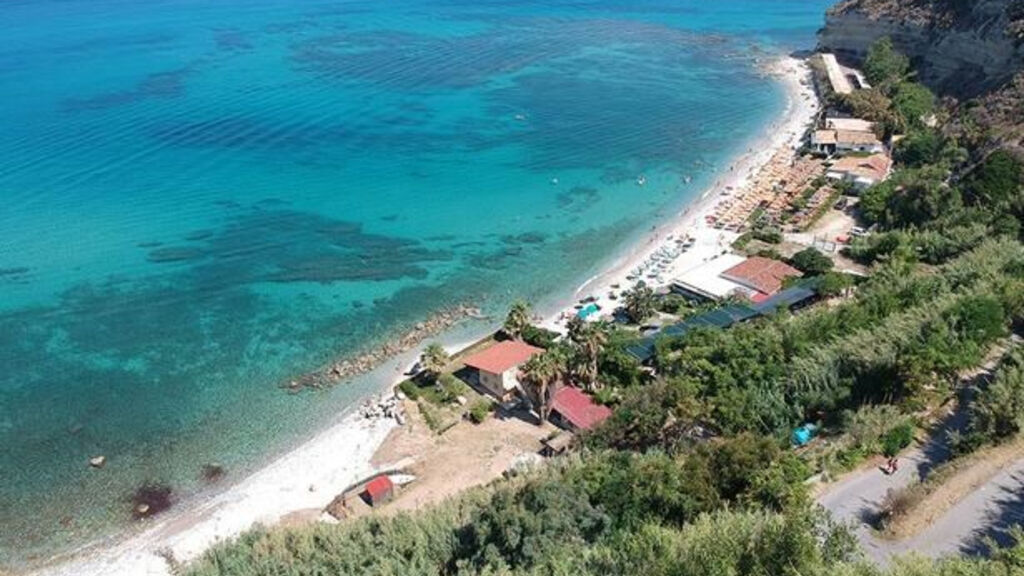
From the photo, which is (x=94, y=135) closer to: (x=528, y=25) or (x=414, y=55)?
(x=414, y=55)

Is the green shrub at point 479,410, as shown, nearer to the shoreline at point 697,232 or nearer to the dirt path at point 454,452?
the dirt path at point 454,452

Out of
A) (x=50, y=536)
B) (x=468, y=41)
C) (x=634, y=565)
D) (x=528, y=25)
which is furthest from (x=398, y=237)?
(x=528, y=25)

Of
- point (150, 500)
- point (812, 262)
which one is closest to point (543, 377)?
point (150, 500)

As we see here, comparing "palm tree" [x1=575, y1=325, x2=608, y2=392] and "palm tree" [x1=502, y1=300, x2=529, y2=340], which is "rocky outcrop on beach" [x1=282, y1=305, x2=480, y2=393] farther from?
"palm tree" [x1=575, y1=325, x2=608, y2=392]

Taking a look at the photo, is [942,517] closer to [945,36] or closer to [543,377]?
[543,377]

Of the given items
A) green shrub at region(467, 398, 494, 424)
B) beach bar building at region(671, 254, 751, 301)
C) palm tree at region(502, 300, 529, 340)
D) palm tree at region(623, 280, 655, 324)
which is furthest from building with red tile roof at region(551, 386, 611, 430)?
beach bar building at region(671, 254, 751, 301)

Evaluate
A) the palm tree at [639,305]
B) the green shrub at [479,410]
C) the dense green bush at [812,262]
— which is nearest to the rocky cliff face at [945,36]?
the dense green bush at [812,262]

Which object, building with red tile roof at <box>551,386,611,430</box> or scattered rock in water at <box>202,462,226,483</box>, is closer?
scattered rock in water at <box>202,462,226,483</box>
